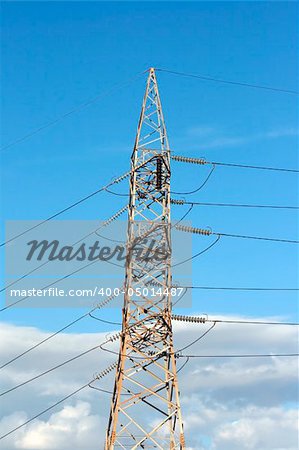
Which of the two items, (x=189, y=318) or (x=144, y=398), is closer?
(x=144, y=398)

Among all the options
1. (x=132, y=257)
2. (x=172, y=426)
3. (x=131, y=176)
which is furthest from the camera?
(x=131, y=176)

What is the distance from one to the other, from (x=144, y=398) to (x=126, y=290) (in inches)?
248

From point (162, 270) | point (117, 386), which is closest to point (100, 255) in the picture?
point (162, 270)

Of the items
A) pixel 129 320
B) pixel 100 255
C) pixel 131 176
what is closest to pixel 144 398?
pixel 129 320

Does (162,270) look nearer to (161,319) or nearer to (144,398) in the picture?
(161,319)

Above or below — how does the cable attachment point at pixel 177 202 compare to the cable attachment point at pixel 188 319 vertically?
above

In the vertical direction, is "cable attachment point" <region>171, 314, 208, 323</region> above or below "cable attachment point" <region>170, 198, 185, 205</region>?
below

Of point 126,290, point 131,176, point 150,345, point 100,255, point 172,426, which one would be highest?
point 131,176

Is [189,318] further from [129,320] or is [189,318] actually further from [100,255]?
[100,255]

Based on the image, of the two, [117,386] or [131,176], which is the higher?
[131,176]

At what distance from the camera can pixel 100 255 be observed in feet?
155

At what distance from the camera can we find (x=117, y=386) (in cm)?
4059

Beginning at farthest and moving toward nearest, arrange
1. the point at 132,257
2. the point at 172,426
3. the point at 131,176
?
the point at 131,176 < the point at 132,257 < the point at 172,426

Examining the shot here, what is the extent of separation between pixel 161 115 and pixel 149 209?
293 inches
